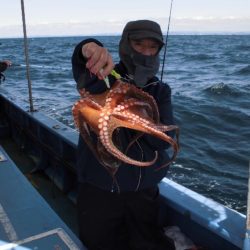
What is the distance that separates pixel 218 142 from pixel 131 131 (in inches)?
304

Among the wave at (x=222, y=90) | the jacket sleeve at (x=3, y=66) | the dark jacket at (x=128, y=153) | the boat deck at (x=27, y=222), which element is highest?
the dark jacket at (x=128, y=153)

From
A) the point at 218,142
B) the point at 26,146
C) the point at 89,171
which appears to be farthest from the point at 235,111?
the point at 89,171

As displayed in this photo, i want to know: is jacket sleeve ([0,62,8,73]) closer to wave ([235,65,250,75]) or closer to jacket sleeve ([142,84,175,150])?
jacket sleeve ([142,84,175,150])

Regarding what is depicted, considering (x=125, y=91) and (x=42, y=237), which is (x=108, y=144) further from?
(x=42, y=237)

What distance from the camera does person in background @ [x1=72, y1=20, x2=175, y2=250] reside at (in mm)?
2365

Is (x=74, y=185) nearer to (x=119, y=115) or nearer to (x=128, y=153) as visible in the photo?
(x=128, y=153)

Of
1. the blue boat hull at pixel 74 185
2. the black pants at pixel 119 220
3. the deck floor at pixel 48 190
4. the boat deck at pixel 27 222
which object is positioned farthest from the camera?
the deck floor at pixel 48 190

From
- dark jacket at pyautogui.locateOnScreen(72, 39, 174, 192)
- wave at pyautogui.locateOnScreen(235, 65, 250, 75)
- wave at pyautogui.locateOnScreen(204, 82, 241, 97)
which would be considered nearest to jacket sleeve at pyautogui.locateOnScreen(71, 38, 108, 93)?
dark jacket at pyautogui.locateOnScreen(72, 39, 174, 192)

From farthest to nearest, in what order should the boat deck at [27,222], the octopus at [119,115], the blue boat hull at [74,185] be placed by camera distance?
the boat deck at [27,222] → the blue boat hull at [74,185] → the octopus at [119,115]

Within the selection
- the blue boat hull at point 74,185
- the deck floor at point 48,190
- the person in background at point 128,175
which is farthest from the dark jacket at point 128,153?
the deck floor at point 48,190

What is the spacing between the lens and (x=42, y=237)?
306cm

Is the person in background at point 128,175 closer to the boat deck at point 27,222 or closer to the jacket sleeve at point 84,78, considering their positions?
the jacket sleeve at point 84,78

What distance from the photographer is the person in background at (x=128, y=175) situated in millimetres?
2365

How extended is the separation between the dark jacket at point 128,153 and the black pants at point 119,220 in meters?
0.10
